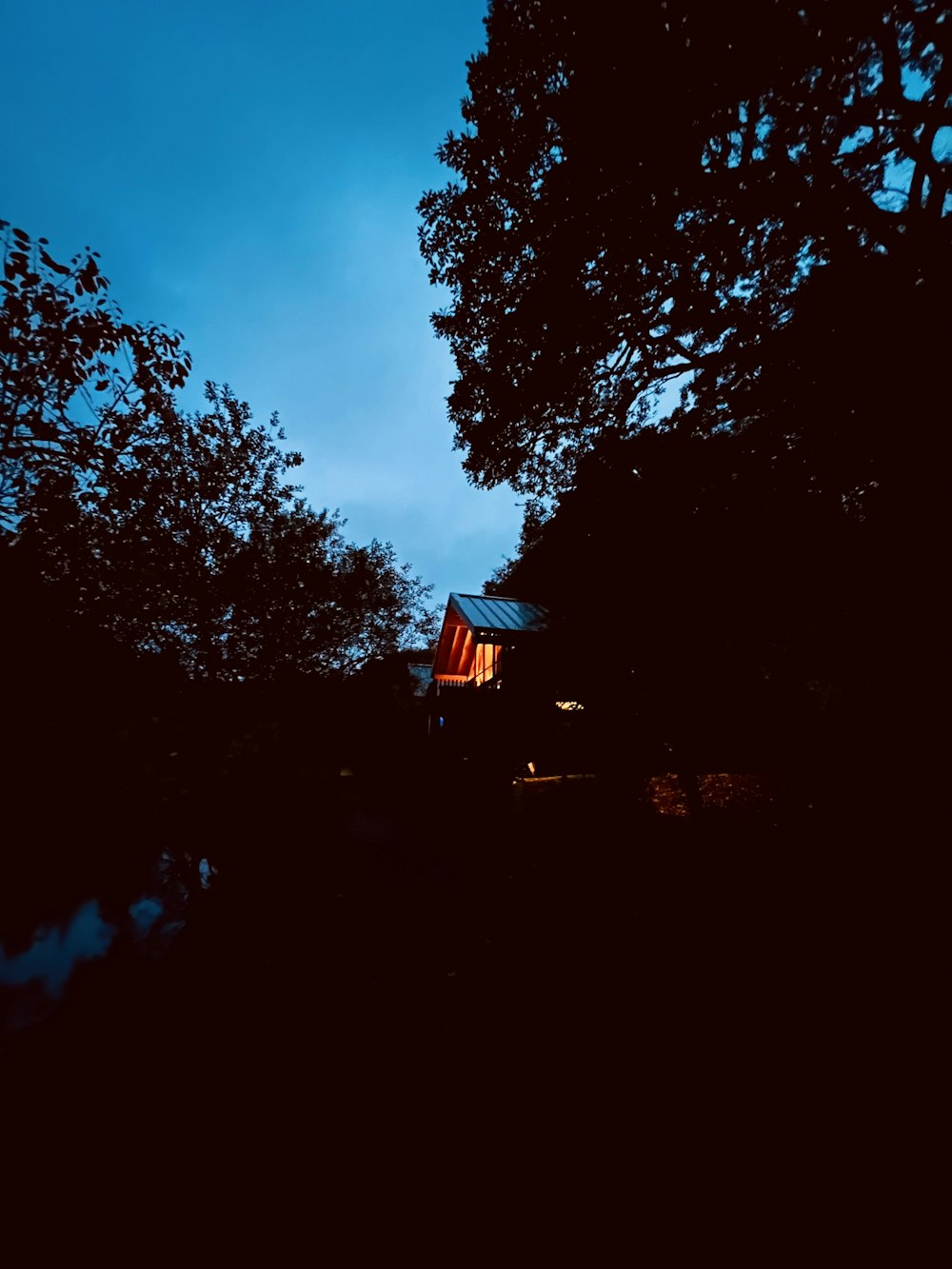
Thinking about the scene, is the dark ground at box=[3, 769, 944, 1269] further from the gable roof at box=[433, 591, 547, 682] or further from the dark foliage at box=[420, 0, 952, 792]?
the gable roof at box=[433, 591, 547, 682]

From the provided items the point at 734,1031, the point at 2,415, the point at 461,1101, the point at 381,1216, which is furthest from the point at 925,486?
the point at 2,415

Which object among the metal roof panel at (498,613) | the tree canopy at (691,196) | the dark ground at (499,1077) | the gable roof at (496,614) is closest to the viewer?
the dark ground at (499,1077)

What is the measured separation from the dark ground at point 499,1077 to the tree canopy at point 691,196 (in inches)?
345

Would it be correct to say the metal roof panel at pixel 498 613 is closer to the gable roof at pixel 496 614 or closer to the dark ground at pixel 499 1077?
the gable roof at pixel 496 614

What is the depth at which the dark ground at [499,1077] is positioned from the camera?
2.75 metres

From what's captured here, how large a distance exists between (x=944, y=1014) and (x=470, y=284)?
12.4m

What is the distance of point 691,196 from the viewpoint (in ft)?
24.1

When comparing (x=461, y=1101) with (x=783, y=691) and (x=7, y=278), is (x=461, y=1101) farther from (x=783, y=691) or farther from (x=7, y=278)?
(x=7, y=278)

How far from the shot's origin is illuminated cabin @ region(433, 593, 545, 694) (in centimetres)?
1848

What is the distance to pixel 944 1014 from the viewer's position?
4.11 m

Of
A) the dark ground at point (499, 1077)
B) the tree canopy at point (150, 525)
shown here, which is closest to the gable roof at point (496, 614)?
the tree canopy at point (150, 525)

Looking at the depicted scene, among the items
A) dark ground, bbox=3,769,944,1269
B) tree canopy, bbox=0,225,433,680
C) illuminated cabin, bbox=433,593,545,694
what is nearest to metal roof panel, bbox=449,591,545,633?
illuminated cabin, bbox=433,593,545,694

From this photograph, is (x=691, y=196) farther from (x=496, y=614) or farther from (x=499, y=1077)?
(x=496, y=614)

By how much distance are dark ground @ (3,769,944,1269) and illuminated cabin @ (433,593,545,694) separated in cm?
1148
